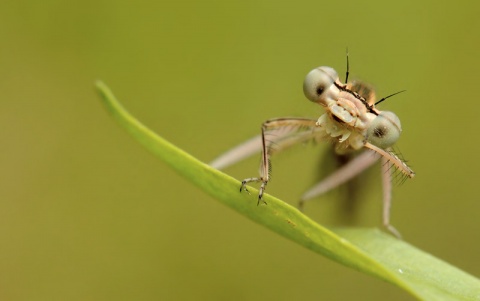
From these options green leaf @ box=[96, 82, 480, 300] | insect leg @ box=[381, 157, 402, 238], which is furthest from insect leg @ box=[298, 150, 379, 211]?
green leaf @ box=[96, 82, 480, 300]

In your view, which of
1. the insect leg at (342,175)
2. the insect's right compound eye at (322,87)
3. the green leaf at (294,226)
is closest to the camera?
the green leaf at (294,226)

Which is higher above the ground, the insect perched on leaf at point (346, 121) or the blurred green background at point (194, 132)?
the blurred green background at point (194, 132)

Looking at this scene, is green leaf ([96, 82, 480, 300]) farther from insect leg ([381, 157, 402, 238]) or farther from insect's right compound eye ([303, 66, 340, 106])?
insect leg ([381, 157, 402, 238])

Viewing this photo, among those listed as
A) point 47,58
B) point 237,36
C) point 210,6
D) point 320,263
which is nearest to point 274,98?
point 237,36

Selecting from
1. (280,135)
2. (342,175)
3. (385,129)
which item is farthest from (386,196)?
(385,129)

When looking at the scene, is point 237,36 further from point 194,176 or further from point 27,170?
point 194,176

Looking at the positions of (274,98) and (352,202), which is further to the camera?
(274,98)

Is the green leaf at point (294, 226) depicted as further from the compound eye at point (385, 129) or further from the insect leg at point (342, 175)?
the insect leg at point (342, 175)

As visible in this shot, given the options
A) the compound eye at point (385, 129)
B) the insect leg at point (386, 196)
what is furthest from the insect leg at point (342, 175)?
the compound eye at point (385, 129)
